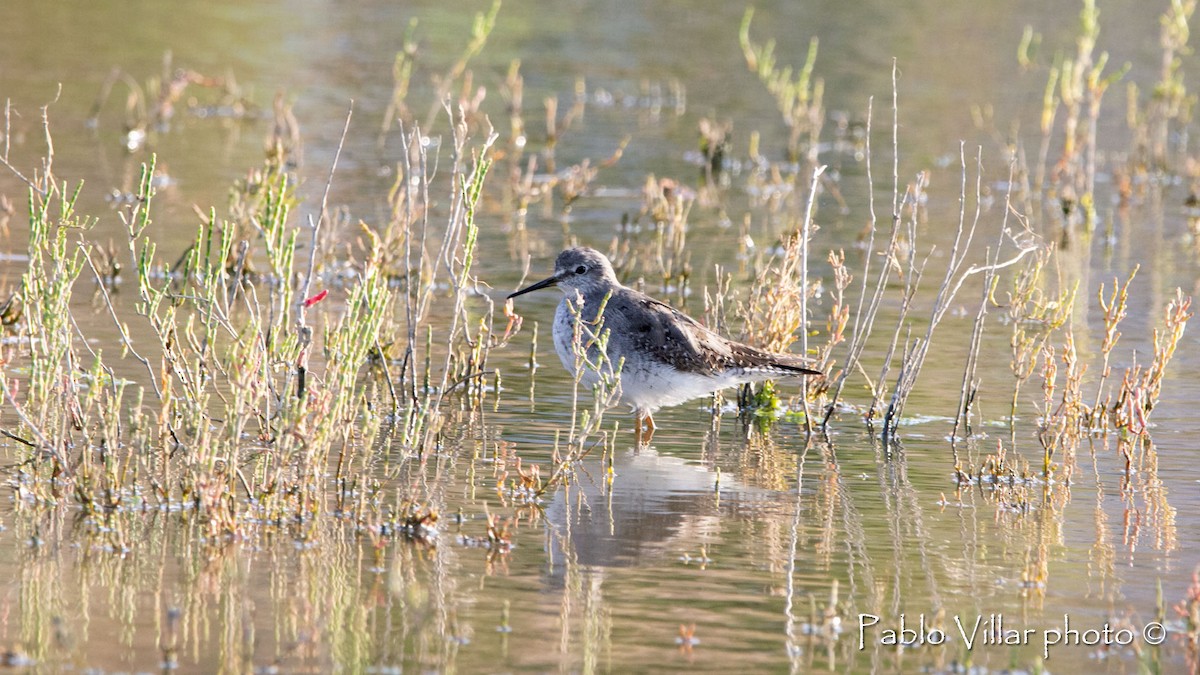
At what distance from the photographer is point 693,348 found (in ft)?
28.7

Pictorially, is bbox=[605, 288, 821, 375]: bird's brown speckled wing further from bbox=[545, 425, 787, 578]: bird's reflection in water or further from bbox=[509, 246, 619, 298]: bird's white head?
bbox=[509, 246, 619, 298]: bird's white head

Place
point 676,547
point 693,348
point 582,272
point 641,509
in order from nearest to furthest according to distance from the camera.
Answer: point 676,547 < point 641,509 < point 693,348 < point 582,272

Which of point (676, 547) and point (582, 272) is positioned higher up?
point (582, 272)

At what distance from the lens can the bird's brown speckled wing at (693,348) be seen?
28.7 feet

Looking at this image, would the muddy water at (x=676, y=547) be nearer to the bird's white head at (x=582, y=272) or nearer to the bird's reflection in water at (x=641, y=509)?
the bird's reflection in water at (x=641, y=509)

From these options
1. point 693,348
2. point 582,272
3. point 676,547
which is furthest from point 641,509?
point 582,272

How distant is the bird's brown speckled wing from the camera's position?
8.74 metres

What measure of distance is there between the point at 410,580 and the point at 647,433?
2.94 m

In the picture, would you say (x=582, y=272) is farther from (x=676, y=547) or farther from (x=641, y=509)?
(x=676, y=547)

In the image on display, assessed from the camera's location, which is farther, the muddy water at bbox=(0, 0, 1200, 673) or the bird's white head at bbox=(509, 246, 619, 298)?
the bird's white head at bbox=(509, 246, 619, 298)

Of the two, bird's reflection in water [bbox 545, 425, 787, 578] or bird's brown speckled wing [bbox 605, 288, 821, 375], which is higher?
bird's brown speckled wing [bbox 605, 288, 821, 375]

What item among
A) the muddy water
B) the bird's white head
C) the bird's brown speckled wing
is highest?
the bird's white head

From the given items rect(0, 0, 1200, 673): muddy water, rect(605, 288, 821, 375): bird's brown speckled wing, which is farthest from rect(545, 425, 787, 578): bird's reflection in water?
rect(605, 288, 821, 375): bird's brown speckled wing

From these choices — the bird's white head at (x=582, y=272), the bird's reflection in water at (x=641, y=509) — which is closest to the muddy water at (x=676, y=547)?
the bird's reflection in water at (x=641, y=509)
